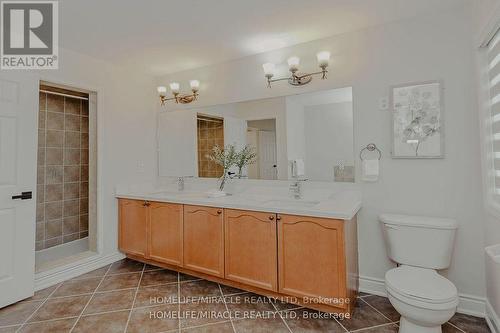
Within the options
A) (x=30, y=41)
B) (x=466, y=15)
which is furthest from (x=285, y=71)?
(x=30, y=41)

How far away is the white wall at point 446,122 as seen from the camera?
194 cm

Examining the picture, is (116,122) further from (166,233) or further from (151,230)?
(166,233)

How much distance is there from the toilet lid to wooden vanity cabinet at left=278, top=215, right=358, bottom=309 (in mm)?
305

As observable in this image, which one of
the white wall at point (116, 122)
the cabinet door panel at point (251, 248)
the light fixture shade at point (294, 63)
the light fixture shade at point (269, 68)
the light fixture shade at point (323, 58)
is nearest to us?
the cabinet door panel at point (251, 248)

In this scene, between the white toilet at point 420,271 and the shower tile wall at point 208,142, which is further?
the shower tile wall at point 208,142

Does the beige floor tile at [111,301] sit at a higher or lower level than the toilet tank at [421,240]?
lower

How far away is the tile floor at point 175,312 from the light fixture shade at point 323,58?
6.73 feet

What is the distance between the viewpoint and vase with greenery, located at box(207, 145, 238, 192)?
2.94 metres

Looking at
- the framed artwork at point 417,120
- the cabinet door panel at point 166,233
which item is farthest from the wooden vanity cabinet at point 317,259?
the cabinet door panel at point 166,233

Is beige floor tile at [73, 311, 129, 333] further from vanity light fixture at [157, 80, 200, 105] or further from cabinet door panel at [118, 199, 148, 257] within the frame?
vanity light fixture at [157, 80, 200, 105]

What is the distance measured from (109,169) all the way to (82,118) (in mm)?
1312

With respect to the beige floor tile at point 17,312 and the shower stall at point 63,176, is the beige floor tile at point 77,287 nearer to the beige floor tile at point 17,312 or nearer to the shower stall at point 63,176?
the beige floor tile at point 17,312

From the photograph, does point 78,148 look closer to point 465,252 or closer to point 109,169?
point 109,169

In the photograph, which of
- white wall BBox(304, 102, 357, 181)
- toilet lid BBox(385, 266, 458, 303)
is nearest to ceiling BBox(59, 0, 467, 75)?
white wall BBox(304, 102, 357, 181)
